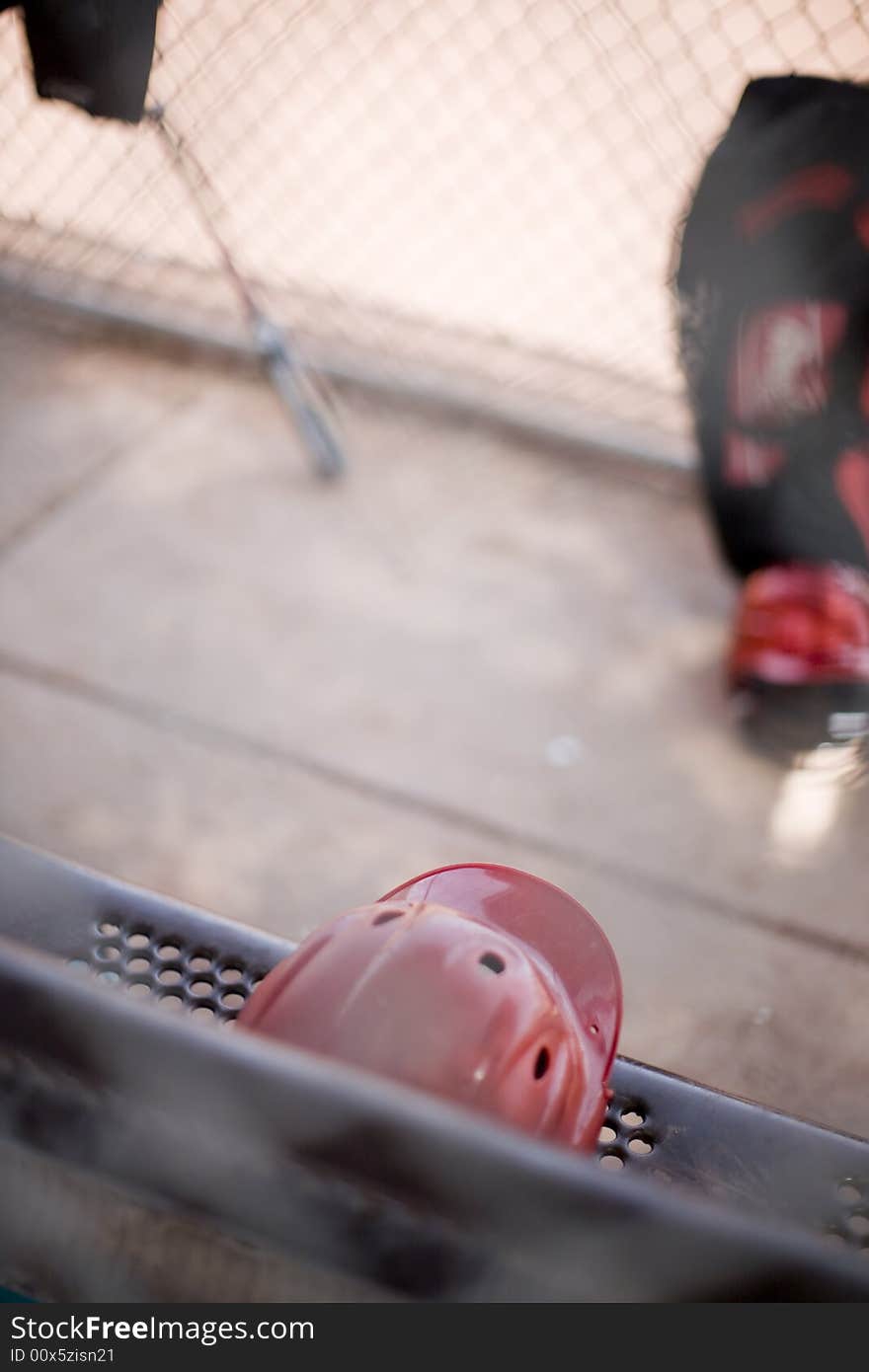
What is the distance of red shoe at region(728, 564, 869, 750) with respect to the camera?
7.45 ft

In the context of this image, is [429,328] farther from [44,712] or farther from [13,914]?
[13,914]

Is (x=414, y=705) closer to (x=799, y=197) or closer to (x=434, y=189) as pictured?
(x=799, y=197)

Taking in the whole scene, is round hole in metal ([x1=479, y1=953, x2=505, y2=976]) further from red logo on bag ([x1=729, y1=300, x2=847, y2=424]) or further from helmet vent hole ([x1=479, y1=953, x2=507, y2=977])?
red logo on bag ([x1=729, y1=300, x2=847, y2=424])

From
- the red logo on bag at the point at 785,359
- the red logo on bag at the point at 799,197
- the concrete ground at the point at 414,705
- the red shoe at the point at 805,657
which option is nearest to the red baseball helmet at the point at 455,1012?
the concrete ground at the point at 414,705

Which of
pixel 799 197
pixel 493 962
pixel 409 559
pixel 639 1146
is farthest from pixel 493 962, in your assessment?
pixel 409 559

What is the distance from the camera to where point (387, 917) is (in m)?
1.24

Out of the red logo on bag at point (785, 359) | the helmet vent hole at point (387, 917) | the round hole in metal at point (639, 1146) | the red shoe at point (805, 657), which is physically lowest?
the red shoe at point (805, 657)

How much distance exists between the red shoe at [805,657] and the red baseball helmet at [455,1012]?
3.69 feet

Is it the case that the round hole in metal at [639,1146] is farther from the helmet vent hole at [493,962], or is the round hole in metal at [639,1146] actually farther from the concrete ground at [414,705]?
the concrete ground at [414,705]

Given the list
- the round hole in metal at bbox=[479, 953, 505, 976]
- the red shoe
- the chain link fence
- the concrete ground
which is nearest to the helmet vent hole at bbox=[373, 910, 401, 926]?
the round hole in metal at bbox=[479, 953, 505, 976]

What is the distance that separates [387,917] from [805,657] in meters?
1.37

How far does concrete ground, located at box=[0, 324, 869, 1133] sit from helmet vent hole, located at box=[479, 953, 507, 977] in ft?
2.60

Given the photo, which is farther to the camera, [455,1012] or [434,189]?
[434,189]

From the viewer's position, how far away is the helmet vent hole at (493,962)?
119cm
